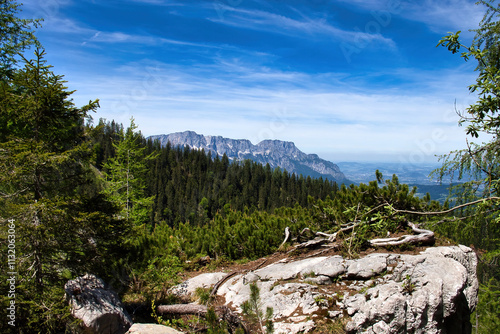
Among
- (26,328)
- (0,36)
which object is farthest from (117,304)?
(0,36)

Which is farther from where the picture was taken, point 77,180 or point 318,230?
point 318,230

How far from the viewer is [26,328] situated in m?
4.84

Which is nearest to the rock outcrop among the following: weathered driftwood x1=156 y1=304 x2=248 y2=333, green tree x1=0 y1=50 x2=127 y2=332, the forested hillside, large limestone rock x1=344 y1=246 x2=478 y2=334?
large limestone rock x1=344 y1=246 x2=478 y2=334

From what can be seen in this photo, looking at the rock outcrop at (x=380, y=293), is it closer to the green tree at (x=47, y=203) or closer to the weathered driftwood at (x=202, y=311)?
the weathered driftwood at (x=202, y=311)

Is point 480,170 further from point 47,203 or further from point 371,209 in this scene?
point 47,203

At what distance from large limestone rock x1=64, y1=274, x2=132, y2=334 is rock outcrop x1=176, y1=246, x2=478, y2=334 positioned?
7.41 ft

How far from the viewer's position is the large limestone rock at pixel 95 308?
5004mm

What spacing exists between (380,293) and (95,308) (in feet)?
17.6

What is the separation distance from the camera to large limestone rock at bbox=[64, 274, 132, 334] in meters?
5.00

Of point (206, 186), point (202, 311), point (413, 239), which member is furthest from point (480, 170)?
point (206, 186)

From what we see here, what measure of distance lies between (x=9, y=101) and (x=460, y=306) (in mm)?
9354

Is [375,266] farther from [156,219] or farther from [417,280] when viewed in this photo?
[156,219]

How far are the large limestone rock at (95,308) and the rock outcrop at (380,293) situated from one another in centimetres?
226

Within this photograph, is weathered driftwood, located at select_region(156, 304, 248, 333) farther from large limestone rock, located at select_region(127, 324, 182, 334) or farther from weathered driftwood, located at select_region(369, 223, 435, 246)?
weathered driftwood, located at select_region(369, 223, 435, 246)
